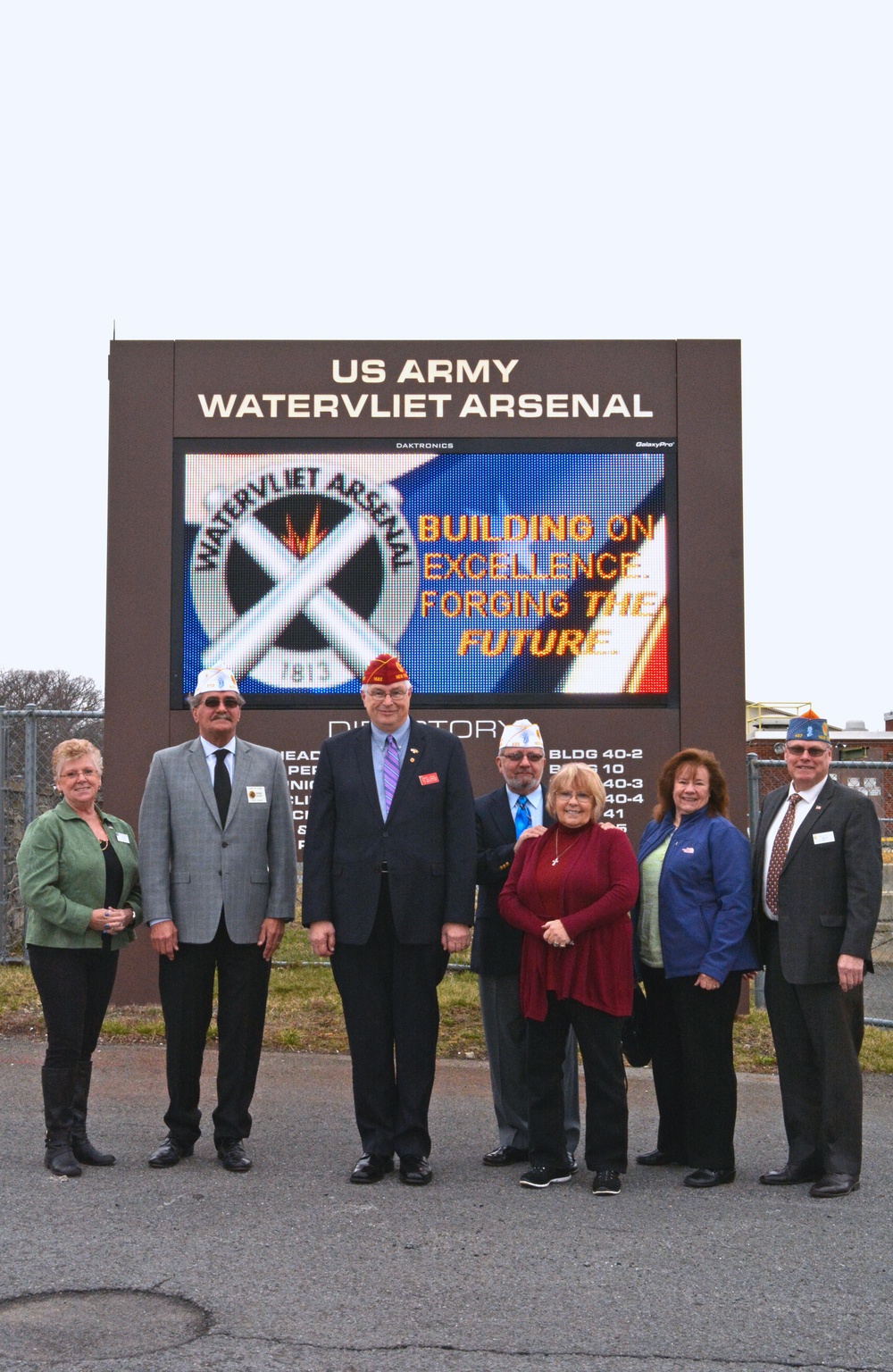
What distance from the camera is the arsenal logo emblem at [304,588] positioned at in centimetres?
958

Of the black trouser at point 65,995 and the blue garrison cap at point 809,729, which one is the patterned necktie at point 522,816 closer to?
the blue garrison cap at point 809,729

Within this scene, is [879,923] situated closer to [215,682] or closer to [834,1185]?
[834,1185]

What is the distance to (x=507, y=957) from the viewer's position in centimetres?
611

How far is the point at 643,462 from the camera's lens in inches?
385

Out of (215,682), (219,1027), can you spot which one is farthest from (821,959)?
(215,682)

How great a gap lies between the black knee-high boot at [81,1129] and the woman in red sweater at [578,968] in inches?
67.4

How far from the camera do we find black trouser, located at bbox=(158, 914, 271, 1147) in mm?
5918

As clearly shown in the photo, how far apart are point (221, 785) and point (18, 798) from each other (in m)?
6.06

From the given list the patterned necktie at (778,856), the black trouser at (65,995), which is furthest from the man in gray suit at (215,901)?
the patterned necktie at (778,856)

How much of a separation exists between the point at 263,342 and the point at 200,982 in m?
5.28

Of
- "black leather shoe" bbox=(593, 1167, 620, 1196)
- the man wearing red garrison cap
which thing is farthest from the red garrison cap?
"black leather shoe" bbox=(593, 1167, 620, 1196)

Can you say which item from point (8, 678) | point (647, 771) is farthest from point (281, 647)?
point (8, 678)

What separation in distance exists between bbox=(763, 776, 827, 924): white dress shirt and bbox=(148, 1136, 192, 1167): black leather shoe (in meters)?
2.57

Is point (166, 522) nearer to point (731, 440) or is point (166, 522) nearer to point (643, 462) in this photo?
point (643, 462)
